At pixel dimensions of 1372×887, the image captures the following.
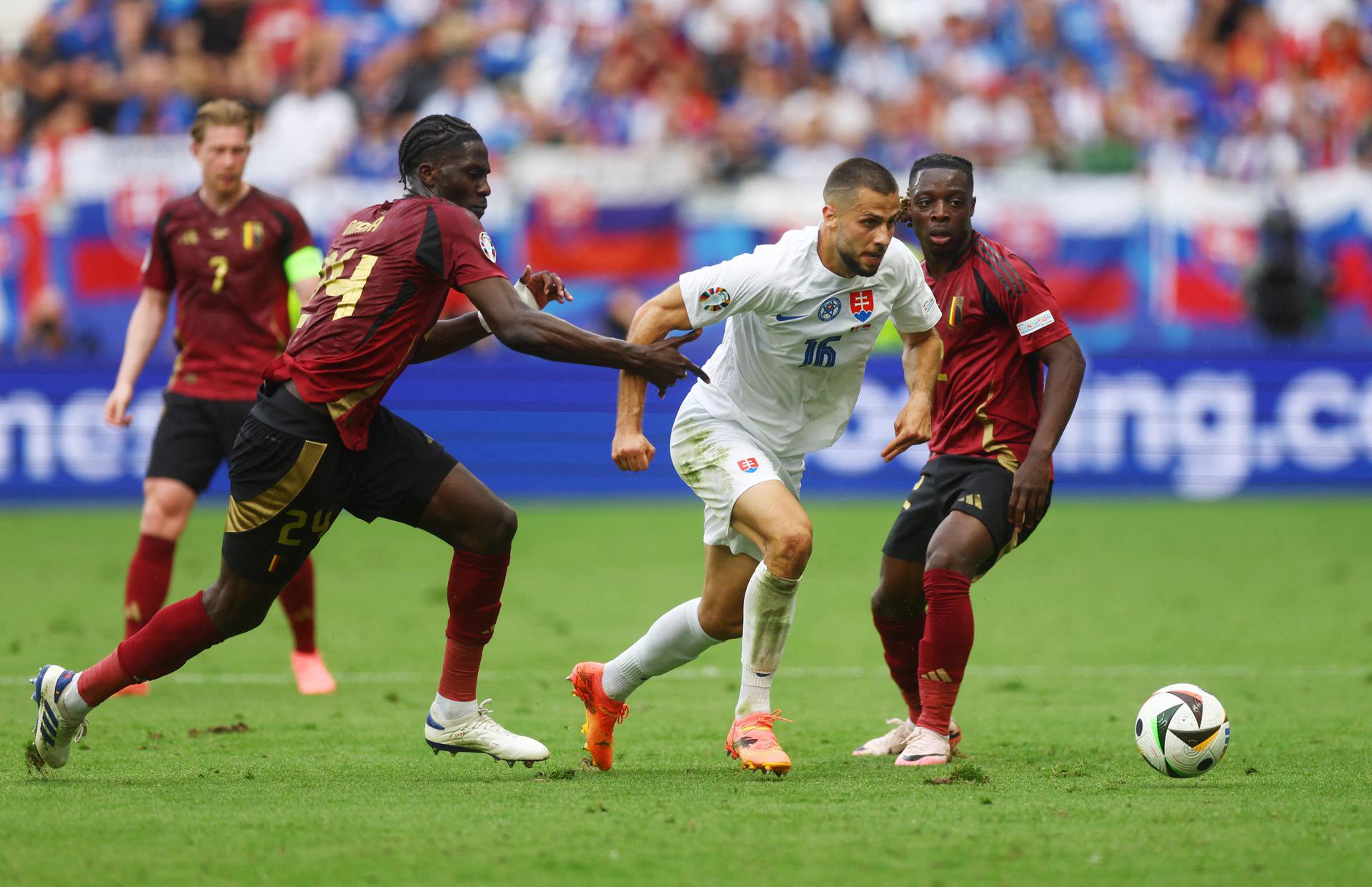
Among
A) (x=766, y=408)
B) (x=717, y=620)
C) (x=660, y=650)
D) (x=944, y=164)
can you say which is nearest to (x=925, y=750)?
(x=717, y=620)

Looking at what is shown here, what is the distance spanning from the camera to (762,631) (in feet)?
20.3

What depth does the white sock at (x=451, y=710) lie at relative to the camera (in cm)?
611

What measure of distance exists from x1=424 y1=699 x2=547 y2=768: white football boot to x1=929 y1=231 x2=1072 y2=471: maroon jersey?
2085 millimetres

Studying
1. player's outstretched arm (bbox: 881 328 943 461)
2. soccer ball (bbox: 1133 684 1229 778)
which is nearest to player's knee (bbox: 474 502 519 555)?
player's outstretched arm (bbox: 881 328 943 461)

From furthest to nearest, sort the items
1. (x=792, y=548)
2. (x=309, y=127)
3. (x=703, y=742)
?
1. (x=309, y=127)
2. (x=703, y=742)
3. (x=792, y=548)

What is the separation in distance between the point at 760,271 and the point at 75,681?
2.82m

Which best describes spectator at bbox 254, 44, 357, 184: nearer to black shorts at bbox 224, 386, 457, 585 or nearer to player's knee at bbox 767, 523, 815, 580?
black shorts at bbox 224, 386, 457, 585

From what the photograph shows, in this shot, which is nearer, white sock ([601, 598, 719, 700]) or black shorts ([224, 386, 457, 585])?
black shorts ([224, 386, 457, 585])

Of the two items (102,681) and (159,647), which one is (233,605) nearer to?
(159,647)

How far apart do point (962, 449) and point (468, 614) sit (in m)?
2.07

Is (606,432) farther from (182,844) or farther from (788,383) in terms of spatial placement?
(182,844)

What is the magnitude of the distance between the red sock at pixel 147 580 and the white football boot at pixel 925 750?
380 centimetres

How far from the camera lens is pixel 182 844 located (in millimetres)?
4711

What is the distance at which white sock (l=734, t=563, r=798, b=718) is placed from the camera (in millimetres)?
6109
